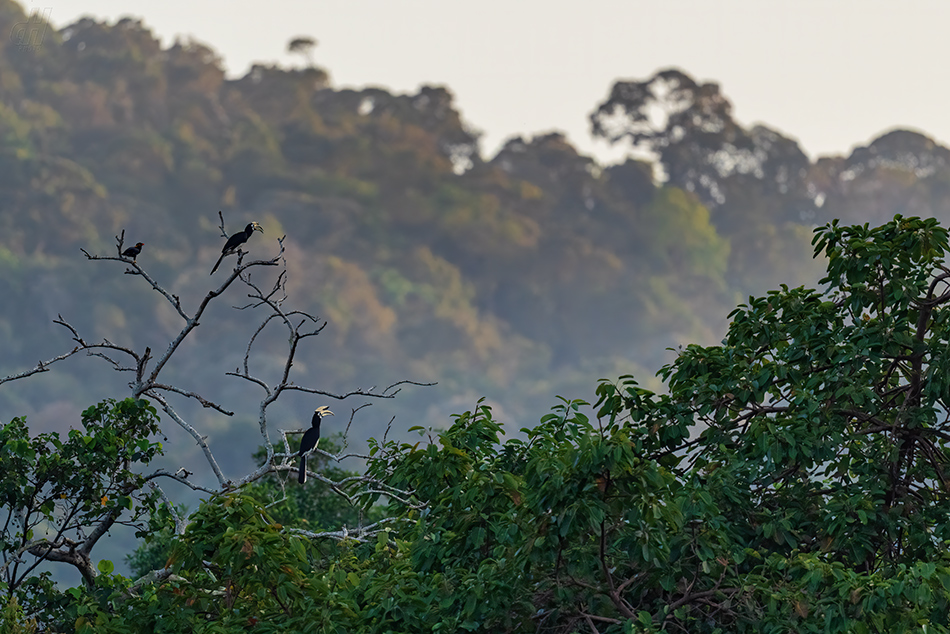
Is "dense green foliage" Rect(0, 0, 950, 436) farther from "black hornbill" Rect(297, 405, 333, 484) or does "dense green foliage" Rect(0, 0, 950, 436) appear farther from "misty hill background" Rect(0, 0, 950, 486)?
"black hornbill" Rect(297, 405, 333, 484)

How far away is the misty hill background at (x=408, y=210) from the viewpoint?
116062 millimetres

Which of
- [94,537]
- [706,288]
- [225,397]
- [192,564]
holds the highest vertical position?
[706,288]

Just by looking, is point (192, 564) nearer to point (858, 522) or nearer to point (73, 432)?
point (73, 432)

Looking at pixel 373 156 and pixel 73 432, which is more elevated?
pixel 373 156

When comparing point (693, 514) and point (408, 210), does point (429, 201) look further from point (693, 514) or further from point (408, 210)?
point (693, 514)

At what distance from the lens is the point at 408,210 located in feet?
427

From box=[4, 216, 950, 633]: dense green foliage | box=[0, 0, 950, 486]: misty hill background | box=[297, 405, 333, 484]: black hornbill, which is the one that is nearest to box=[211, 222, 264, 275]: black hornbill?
box=[297, 405, 333, 484]: black hornbill

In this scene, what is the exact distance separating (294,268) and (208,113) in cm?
2346

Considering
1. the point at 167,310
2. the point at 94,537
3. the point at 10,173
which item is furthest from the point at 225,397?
the point at 94,537

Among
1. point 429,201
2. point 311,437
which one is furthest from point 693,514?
point 429,201

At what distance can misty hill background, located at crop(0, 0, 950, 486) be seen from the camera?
11606 cm

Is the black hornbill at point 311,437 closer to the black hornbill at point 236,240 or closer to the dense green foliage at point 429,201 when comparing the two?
the black hornbill at point 236,240

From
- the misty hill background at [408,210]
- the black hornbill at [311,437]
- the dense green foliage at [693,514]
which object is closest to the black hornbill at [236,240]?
the black hornbill at [311,437]

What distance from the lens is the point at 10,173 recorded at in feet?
384
